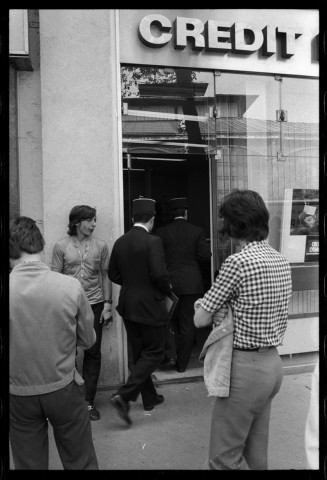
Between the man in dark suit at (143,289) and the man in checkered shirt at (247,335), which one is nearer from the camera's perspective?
the man in checkered shirt at (247,335)

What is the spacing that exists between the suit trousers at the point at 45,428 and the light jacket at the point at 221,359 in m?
0.77

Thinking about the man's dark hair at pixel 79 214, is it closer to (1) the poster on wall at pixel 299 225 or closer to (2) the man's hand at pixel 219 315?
(2) the man's hand at pixel 219 315

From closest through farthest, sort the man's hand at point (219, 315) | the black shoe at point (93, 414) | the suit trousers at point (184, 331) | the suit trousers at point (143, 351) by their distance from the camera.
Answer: the man's hand at point (219, 315) < the suit trousers at point (143, 351) < the black shoe at point (93, 414) < the suit trousers at point (184, 331)

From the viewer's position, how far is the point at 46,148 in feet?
15.8

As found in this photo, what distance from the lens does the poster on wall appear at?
584cm

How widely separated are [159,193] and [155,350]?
4796 millimetres

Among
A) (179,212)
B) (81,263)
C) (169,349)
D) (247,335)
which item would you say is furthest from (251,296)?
(169,349)

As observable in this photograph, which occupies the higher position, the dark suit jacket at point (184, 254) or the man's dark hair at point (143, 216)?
the man's dark hair at point (143, 216)

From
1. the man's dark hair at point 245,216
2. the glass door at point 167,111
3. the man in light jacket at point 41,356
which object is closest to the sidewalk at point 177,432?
the man in light jacket at point 41,356

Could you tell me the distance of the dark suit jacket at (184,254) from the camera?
5.38 meters

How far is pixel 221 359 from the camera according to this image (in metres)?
2.58
